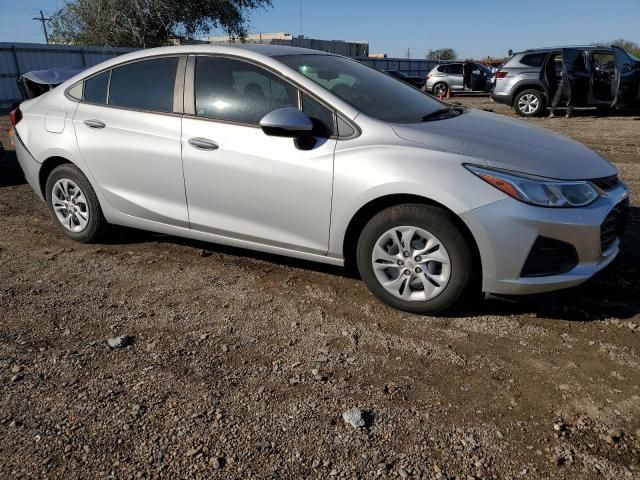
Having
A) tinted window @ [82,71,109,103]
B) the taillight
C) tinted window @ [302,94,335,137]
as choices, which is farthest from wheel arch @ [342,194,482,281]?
the taillight

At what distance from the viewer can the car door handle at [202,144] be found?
145 inches

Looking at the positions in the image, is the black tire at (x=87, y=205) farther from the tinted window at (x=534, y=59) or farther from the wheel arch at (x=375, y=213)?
the tinted window at (x=534, y=59)

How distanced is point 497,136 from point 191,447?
8.38 feet

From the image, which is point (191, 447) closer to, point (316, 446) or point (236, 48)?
point (316, 446)

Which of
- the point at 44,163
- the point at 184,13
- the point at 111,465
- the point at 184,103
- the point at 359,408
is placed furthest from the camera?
the point at 184,13

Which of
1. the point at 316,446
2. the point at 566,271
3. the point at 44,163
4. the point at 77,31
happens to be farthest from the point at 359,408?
the point at 77,31

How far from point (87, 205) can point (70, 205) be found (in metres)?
0.23

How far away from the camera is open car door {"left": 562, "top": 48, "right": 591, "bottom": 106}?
1298cm

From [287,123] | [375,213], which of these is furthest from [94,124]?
[375,213]

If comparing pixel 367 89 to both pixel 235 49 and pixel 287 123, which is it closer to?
pixel 287 123

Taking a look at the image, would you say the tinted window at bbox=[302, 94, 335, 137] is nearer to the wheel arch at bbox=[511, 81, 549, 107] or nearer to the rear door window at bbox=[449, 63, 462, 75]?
the wheel arch at bbox=[511, 81, 549, 107]

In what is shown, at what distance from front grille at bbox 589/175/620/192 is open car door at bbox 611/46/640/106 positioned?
11.1 meters

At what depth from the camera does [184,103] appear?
3.88m

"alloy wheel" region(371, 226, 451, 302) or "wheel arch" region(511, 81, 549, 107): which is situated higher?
"alloy wheel" region(371, 226, 451, 302)
